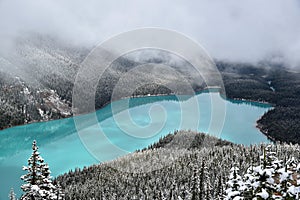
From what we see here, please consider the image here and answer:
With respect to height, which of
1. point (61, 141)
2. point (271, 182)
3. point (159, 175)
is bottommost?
point (271, 182)

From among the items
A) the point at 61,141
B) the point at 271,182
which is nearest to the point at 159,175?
the point at 61,141

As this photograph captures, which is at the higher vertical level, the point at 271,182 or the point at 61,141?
the point at 61,141

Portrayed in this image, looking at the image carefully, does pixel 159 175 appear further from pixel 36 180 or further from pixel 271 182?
pixel 271 182

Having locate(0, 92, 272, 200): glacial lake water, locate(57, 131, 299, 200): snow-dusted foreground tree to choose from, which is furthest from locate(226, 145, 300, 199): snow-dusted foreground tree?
locate(0, 92, 272, 200): glacial lake water

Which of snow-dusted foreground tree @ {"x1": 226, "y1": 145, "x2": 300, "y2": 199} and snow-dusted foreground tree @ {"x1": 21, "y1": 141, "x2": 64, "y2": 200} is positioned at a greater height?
snow-dusted foreground tree @ {"x1": 21, "y1": 141, "x2": 64, "y2": 200}

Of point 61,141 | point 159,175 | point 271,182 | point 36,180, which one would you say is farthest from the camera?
point 61,141

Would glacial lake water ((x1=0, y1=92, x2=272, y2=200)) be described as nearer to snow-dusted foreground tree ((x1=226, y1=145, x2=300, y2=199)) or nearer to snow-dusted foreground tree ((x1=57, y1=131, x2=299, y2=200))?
snow-dusted foreground tree ((x1=57, y1=131, x2=299, y2=200))

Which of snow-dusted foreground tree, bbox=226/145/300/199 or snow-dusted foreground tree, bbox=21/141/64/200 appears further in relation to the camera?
snow-dusted foreground tree, bbox=21/141/64/200

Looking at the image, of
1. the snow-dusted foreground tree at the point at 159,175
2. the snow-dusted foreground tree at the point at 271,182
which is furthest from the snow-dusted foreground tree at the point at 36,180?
the snow-dusted foreground tree at the point at 159,175

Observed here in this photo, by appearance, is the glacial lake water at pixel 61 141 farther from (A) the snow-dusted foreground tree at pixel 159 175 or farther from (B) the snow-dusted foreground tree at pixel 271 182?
(B) the snow-dusted foreground tree at pixel 271 182

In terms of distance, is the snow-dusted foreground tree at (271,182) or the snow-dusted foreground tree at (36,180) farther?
the snow-dusted foreground tree at (36,180)

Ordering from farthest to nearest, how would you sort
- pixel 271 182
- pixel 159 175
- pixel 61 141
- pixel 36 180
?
1. pixel 61 141
2. pixel 159 175
3. pixel 36 180
4. pixel 271 182
